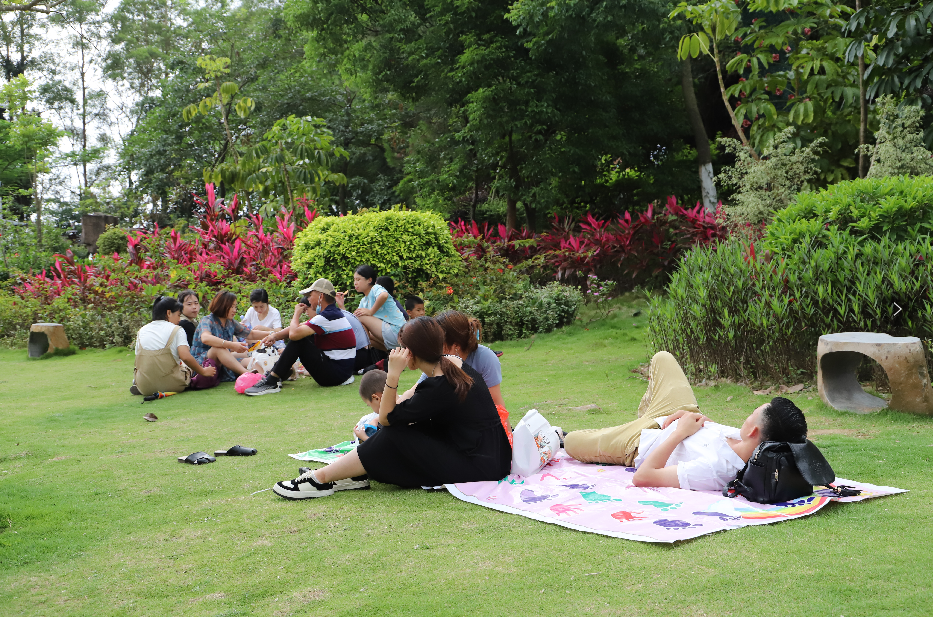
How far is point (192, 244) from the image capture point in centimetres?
1257

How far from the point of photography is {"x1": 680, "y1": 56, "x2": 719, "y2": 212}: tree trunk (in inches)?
543

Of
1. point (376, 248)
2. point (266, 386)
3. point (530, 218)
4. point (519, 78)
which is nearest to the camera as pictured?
point (266, 386)

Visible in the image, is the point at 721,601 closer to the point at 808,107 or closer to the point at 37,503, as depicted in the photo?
the point at 37,503

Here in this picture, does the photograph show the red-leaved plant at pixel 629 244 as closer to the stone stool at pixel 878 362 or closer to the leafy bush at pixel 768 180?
the leafy bush at pixel 768 180

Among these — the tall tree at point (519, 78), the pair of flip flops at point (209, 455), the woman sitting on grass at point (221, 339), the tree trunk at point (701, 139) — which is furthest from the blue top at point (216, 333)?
the tree trunk at point (701, 139)

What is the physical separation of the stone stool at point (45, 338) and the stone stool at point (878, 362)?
1071 centimetres

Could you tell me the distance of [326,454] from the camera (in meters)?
4.92

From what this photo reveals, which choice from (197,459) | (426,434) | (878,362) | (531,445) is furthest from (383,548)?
(878,362)

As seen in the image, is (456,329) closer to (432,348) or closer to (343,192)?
(432,348)

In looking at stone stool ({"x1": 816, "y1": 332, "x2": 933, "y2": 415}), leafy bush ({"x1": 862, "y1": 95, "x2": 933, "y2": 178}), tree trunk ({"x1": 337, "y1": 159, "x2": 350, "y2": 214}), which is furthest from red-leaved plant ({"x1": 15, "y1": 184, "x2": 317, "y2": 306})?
tree trunk ({"x1": 337, "y1": 159, "x2": 350, "y2": 214})

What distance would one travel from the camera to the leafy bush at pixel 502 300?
34.1 ft

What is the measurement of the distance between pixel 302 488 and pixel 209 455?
4.19 ft

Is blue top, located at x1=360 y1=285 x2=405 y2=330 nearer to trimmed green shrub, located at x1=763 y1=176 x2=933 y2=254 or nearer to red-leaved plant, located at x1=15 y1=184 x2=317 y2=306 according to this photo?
red-leaved plant, located at x1=15 y1=184 x2=317 y2=306

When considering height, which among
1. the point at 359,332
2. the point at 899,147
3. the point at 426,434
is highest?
the point at 899,147
